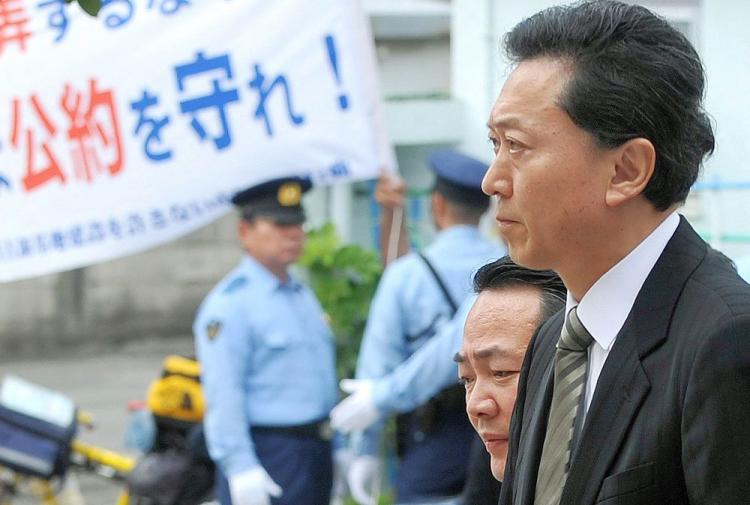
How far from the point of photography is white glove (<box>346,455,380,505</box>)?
483 centimetres

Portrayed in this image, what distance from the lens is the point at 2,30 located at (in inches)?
Result: 167

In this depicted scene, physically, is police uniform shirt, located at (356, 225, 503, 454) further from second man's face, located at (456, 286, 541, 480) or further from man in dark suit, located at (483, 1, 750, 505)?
man in dark suit, located at (483, 1, 750, 505)

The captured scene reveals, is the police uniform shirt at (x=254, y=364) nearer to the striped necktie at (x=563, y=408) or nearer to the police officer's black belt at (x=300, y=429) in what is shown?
the police officer's black belt at (x=300, y=429)

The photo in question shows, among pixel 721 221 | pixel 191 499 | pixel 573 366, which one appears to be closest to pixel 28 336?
pixel 191 499

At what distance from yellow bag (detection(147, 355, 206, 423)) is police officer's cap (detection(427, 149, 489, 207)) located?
135 centimetres

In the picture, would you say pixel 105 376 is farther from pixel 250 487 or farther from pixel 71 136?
pixel 71 136

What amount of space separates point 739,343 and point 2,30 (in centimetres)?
332

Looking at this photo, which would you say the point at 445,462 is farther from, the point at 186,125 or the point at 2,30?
the point at 2,30

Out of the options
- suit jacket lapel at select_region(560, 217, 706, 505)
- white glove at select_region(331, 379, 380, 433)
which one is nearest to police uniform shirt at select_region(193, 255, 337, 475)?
white glove at select_region(331, 379, 380, 433)

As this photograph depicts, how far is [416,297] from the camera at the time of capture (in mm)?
4434

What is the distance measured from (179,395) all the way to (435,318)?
137 centimetres

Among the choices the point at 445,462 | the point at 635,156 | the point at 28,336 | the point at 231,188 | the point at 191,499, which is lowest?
the point at 28,336

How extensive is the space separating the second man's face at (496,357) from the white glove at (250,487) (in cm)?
245

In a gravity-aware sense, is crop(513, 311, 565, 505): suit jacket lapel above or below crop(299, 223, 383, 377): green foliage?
above
